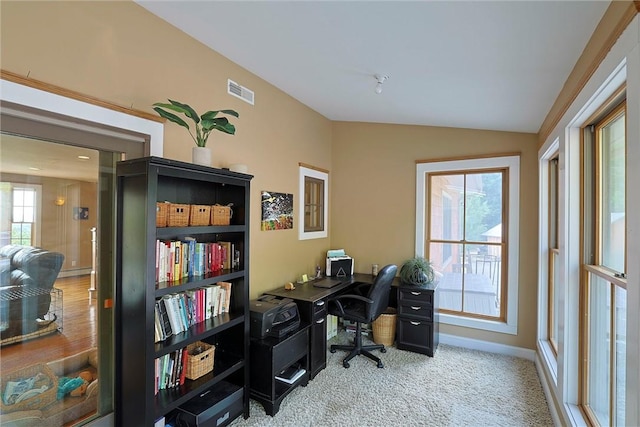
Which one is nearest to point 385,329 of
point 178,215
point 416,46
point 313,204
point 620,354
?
point 313,204

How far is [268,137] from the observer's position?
3340 mm

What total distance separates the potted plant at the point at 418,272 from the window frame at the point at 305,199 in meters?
1.21

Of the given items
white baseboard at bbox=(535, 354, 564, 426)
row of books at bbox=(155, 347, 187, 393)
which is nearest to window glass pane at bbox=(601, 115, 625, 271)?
white baseboard at bbox=(535, 354, 564, 426)

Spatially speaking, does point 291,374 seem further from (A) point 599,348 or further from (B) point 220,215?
(A) point 599,348

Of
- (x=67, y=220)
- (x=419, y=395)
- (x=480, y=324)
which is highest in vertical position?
(x=67, y=220)

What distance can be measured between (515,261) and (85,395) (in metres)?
4.02

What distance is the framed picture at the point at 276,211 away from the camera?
3.29 metres

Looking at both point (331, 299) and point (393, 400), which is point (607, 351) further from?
point (331, 299)

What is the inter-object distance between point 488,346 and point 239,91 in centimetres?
389

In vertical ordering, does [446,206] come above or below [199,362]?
above

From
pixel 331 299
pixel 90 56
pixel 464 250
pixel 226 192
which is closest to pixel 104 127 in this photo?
pixel 90 56

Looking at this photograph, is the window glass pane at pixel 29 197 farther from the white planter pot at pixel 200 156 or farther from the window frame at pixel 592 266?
the window frame at pixel 592 266

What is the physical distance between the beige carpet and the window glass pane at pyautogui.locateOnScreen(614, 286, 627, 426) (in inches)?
40.2

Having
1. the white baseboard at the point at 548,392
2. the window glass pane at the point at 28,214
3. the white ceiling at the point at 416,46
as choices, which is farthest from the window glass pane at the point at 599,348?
the window glass pane at the point at 28,214
